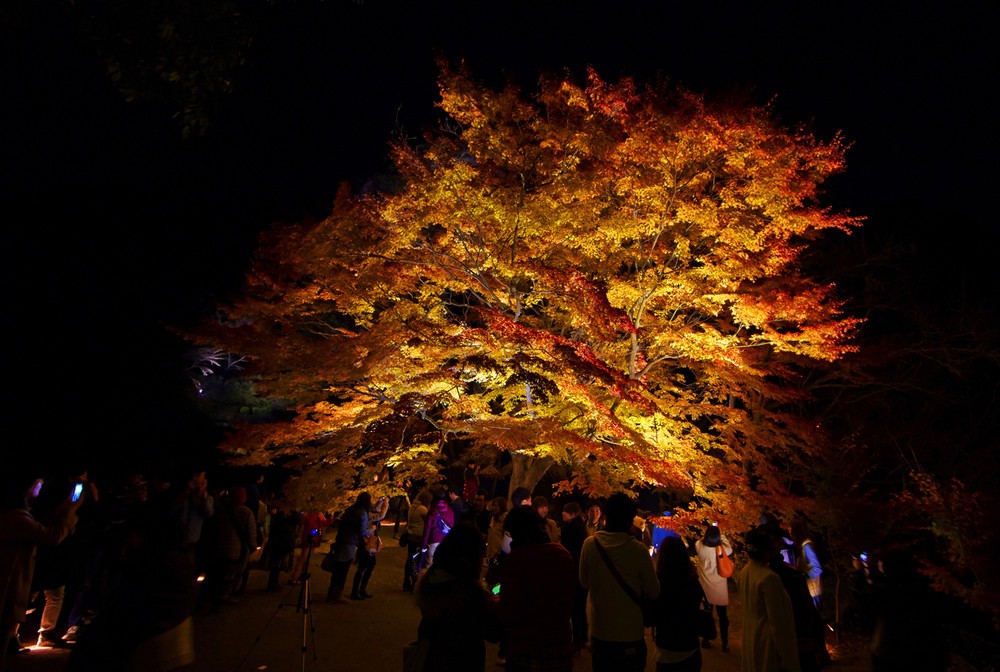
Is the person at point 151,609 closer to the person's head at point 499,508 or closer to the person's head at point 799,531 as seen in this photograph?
the person's head at point 499,508

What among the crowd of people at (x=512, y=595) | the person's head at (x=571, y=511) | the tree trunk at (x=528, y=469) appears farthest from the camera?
the tree trunk at (x=528, y=469)

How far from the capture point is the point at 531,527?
150 inches

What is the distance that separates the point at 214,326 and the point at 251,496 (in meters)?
3.49

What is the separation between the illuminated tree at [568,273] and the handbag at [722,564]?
3.89 feet

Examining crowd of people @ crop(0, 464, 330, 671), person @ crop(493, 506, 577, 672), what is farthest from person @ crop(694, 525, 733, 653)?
crowd of people @ crop(0, 464, 330, 671)

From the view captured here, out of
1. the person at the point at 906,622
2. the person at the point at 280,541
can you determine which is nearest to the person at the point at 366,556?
the person at the point at 280,541

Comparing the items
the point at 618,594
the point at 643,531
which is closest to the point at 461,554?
the point at 618,594

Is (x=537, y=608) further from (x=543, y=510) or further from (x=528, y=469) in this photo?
(x=528, y=469)

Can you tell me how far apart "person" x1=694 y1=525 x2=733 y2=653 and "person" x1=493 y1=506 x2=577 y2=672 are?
185 inches

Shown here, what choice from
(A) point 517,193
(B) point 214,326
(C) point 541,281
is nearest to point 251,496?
(B) point 214,326

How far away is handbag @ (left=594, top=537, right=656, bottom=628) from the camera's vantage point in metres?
3.92

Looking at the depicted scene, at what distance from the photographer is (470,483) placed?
1686cm

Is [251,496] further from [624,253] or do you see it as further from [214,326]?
[624,253]

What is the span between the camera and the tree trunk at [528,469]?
12594 mm
